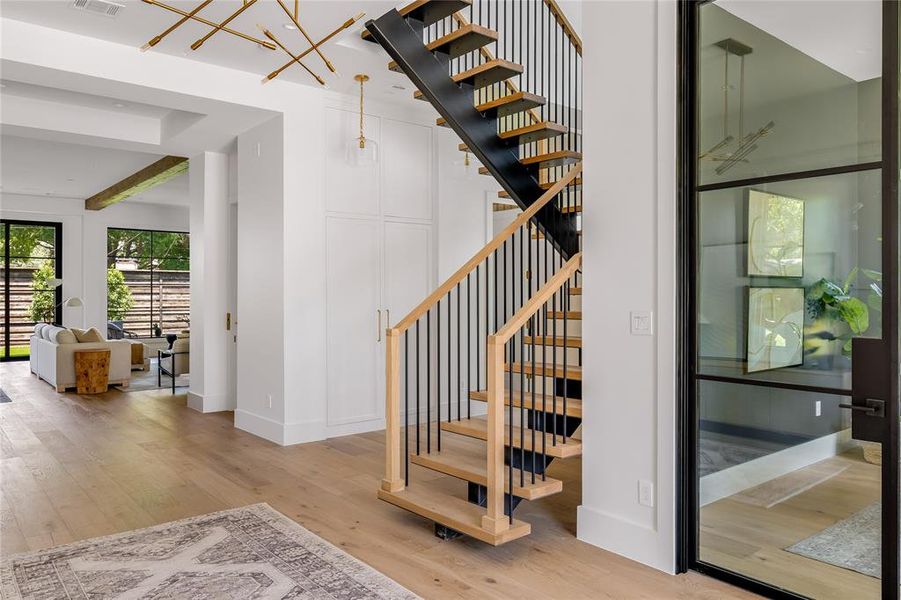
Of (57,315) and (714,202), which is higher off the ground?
(714,202)

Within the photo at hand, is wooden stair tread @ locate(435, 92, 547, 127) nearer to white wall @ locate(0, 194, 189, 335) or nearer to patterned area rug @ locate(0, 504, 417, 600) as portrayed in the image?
patterned area rug @ locate(0, 504, 417, 600)

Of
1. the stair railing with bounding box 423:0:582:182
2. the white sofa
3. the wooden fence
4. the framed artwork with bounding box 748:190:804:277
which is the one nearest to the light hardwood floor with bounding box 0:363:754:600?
the framed artwork with bounding box 748:190:804:277

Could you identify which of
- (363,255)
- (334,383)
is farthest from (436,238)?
(334,383)

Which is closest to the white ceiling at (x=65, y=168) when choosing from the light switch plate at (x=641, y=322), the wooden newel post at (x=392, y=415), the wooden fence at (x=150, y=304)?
the wooden fence at (x=150, y=304)

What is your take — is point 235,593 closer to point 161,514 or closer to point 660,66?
point 161,514

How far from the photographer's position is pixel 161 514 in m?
3.72

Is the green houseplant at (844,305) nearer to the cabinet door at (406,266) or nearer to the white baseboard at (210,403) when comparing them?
the cabinet door at (406,266)

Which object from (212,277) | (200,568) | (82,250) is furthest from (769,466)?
(82,250)

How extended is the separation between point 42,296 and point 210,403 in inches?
297

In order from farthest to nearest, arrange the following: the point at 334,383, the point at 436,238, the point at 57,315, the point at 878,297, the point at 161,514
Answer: the point at 57,315 → the point at 436,238 → the point at 334,383 → the point at 161,514 → the point at 878,297

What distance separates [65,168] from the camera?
9391 mm

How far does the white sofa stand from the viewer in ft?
27.6

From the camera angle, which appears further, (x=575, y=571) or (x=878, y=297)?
(x=575, y=571)

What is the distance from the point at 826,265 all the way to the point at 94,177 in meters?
10.4
